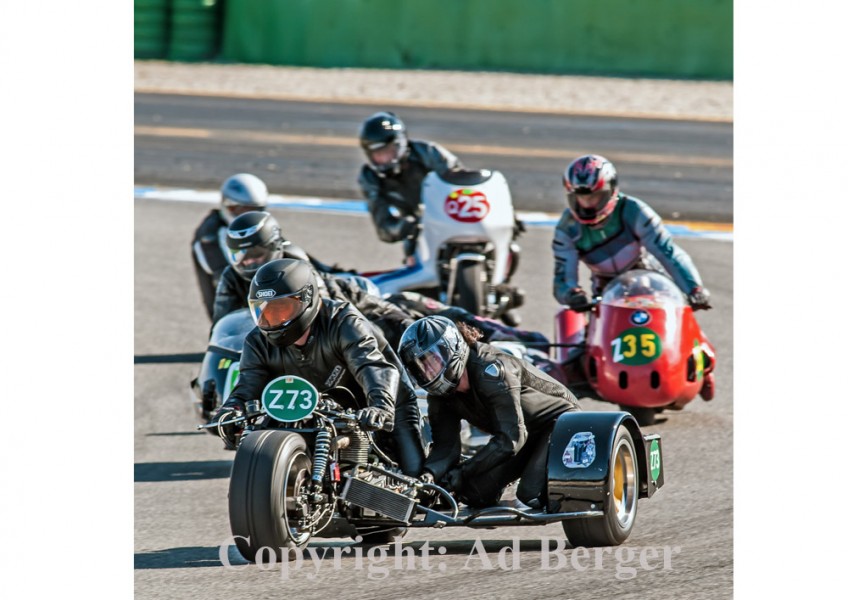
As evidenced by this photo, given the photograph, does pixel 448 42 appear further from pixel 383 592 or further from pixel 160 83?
pixel 383 592

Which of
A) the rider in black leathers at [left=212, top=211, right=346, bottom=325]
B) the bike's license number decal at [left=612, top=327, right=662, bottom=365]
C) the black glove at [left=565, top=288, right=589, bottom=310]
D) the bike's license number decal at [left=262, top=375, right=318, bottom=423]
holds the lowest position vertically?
the bike's license number decal at [left=262, top=375, right=318, bottom=423]

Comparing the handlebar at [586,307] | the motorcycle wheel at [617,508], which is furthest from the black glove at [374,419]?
the handlebar at [586,307]

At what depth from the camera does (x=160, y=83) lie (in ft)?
76.4

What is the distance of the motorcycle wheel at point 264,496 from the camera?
638 cm

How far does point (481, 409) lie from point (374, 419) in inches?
24.4

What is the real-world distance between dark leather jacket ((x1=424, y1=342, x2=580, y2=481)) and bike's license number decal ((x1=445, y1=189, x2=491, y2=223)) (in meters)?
3.93

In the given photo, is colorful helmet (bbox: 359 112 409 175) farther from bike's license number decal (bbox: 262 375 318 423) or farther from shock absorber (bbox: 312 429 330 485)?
shock absorber (bbox: 312 429 330 485)

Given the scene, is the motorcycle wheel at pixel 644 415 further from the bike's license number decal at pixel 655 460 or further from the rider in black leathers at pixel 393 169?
the rider in black leathers at pixel 393 169

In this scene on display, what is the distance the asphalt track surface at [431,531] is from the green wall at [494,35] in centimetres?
990

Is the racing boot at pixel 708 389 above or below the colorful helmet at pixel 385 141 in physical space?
below

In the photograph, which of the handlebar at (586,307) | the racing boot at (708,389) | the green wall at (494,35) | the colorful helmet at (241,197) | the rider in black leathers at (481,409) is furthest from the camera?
the green wall at (494,35)

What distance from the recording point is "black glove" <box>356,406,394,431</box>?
6.82m

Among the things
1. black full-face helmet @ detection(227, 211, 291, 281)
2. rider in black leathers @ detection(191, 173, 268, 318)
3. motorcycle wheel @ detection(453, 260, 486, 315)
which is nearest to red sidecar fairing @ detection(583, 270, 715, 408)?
motorcycle wheel @ detection(453, 260, 486, 315)

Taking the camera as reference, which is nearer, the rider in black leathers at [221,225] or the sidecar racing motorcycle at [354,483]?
the sidecar racing motorcycle at [354,483]
